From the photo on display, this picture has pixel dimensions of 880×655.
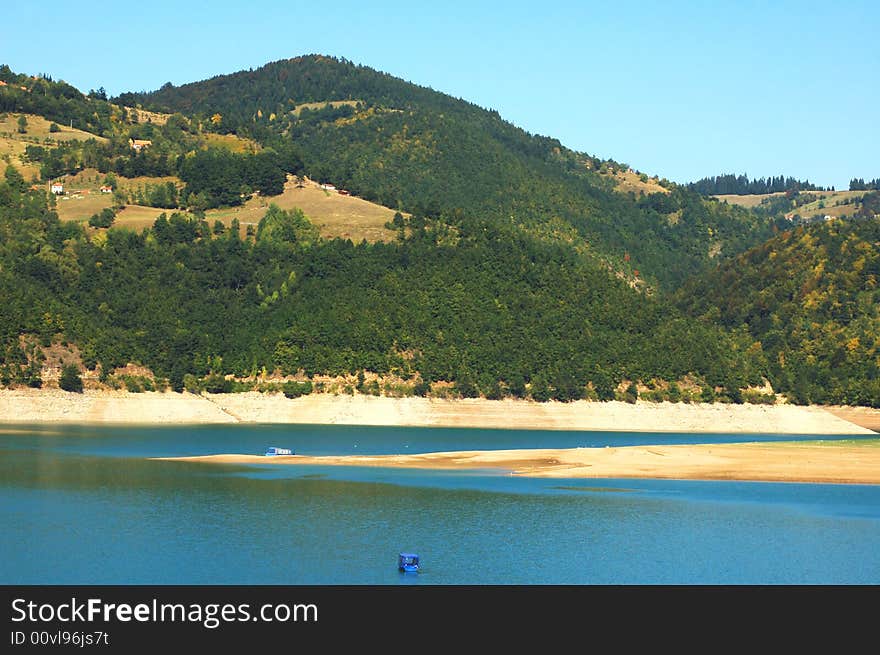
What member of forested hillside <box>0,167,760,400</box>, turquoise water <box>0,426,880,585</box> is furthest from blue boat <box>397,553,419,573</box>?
forested hillside <box>0,167,760,400</box>

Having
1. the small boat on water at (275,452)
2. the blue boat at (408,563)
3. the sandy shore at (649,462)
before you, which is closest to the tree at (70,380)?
the small boat on water at (275,452)

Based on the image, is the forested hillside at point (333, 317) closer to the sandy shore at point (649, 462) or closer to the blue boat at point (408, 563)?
the sandy shore at point (649, 462)

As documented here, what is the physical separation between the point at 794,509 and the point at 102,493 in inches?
1787

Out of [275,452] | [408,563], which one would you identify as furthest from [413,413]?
[408,563]

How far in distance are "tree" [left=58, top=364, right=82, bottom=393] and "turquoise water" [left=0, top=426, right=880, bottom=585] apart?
46.5 meters

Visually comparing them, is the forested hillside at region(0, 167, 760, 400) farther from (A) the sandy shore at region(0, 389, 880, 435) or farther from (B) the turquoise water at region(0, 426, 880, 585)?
(B) the turquoise water at region(0, 426, 880, 585)

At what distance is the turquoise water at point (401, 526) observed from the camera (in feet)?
200

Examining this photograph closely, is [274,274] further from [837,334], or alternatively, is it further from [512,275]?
[837,334]

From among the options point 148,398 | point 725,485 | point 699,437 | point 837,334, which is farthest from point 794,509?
point 837,334

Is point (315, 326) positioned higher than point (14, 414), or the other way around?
point (315, 326)

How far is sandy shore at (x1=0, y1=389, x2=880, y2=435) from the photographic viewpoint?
517ft

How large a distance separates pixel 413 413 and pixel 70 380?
42095mm

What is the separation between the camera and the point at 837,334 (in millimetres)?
191250
